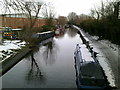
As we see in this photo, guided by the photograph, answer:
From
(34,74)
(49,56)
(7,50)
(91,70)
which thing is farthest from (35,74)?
(7,50)

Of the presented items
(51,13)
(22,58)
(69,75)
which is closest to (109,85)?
(69,75)

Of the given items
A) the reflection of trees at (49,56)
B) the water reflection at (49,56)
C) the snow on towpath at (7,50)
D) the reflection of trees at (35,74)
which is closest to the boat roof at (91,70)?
the reflection of trees at (35,74)

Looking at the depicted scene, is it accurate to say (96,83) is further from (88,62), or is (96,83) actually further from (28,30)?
(28,30)

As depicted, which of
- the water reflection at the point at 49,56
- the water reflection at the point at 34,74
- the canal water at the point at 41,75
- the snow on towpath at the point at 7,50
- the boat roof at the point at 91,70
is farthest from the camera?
the water reflection at the point at 49,56

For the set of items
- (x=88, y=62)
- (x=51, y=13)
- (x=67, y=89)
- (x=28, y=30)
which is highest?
(x=51, y=13)

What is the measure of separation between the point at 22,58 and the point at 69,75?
604cm

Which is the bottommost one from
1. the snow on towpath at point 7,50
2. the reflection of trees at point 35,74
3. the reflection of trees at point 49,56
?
the reflection of trees at point 35,74

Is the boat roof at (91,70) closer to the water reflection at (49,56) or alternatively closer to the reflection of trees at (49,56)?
the water reflection at (49,56)

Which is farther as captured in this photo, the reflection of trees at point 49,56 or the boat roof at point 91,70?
the reflection of trees at point 49,56

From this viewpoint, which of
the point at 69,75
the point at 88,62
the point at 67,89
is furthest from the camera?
the point at 69,75

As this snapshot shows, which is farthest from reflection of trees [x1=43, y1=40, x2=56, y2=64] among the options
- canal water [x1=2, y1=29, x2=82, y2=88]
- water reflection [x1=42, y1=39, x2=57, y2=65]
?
canal water [x1=2, y1=29, x2=82, y2=88]

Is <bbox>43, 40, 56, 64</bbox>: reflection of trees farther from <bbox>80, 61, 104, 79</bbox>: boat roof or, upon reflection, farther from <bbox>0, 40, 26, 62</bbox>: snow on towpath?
<bbox>80, 61, 104, 79</bbox>: boat roof

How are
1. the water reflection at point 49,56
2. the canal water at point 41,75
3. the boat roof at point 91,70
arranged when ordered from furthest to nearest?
the water reflection at point 49,56 < the canal water at point 41,75 < the boat roof at point 91,70

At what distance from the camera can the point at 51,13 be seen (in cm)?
4891
